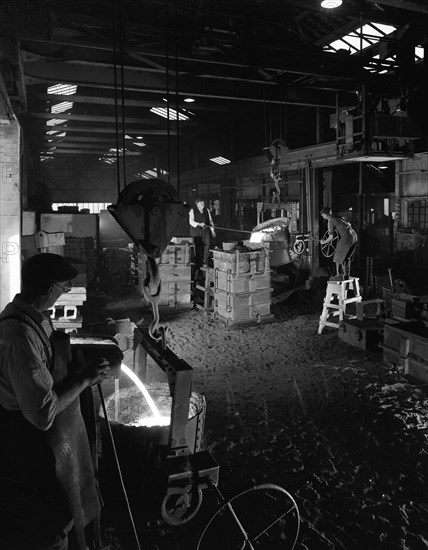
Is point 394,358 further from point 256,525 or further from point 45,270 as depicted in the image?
point 45,270

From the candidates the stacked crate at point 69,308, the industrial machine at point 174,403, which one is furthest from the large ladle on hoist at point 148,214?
the stacked crate at point 69,308

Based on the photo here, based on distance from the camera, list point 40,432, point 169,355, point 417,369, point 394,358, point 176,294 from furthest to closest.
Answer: point 176,294 → point 394,358 → point 417,369 → point 169,355 → point 40,432

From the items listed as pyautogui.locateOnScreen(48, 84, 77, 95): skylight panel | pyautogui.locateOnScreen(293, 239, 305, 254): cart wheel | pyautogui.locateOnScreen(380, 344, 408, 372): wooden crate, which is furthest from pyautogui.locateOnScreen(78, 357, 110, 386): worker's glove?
pyautogui.locateOnScreen(48, 84, 77, 95): skylight panel

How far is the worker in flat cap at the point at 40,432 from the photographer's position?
250 centimetres

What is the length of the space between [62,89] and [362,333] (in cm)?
1158

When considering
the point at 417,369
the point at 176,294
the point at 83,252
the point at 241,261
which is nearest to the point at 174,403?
→ the point at 417,369

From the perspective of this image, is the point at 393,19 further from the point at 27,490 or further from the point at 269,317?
the point at 27,490

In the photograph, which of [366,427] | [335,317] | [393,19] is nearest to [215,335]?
[335,317]

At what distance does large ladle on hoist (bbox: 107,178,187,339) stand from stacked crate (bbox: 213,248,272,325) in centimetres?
671

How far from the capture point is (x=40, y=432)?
261cm

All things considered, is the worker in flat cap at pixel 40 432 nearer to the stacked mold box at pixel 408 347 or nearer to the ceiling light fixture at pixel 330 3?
the stacked mold box at pixel 408 347

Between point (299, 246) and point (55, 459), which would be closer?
point (55, 459)

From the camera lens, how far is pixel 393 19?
1034cm

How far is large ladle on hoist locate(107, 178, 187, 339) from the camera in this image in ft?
12.0
